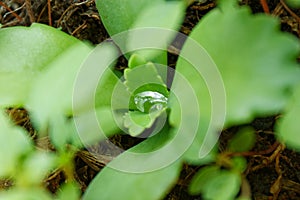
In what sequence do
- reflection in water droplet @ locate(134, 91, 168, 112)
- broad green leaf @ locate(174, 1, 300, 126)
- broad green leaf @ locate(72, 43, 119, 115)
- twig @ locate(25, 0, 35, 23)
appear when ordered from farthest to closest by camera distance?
1. twig @ locate(25, 0, 35, 23)
2. reflection in water droplet @ locate(134, 91, 168, 112)
3. broad green leaf @ locate(72, 43, 119, 115)
4. broad green leaf @ locate(174, 1, 300, 126)

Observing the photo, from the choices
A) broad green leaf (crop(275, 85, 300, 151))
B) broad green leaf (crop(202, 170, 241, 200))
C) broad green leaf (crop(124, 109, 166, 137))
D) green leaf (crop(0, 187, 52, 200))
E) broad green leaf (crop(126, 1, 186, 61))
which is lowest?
broad green leaf (crop(124, 109, 166, 137))

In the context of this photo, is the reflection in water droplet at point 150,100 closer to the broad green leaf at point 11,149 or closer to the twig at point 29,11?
the broad green leaf at point 11,149

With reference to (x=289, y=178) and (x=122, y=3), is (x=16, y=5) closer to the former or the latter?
(x=122, y=3)

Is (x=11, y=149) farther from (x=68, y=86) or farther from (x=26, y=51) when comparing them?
(x=26, y=51)

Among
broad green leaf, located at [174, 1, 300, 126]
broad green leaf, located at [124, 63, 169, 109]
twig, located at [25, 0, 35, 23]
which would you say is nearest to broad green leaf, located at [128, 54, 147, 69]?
broad green leaf, located at [124, 63, 169, 109]

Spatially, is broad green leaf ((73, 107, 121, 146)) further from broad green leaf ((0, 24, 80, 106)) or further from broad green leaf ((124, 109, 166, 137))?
broad green leaf ((0, 24, 80, 106))

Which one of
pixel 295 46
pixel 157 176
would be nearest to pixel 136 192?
pixel 157 176

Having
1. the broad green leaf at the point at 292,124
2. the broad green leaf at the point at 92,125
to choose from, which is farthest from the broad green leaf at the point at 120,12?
the broad green leaf at the point at 292,124
